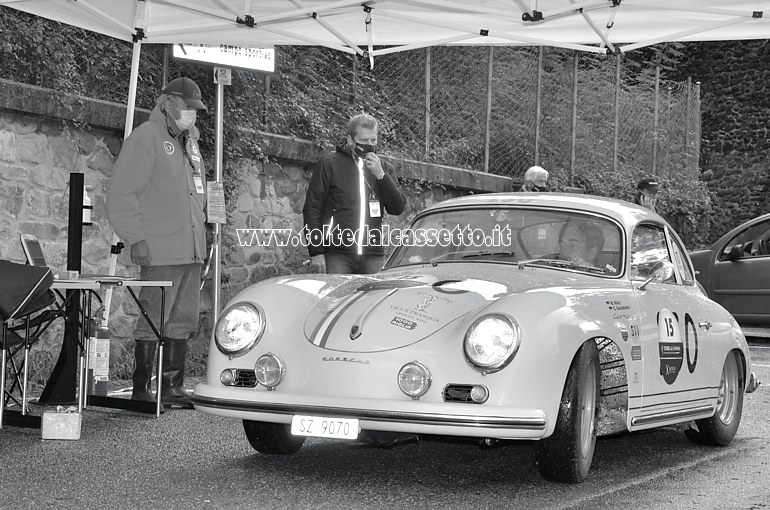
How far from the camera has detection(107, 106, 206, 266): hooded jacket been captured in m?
7.51

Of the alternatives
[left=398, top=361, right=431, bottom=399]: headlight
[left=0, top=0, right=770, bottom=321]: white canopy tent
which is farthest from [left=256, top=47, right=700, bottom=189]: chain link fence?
[left=398, top=361, right=431, bottom=399]: headlight

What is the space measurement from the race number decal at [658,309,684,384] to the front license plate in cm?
196

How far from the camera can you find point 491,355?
511cm

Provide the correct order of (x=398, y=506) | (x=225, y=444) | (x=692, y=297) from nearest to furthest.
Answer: (x=398, y=506)
(x=225, y=444)
(x=692, y=297)

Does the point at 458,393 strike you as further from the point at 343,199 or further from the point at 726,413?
the point at 343,199

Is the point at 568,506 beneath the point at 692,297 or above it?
beneath

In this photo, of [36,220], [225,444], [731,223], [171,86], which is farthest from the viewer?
[731,223]

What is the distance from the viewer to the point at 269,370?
549 cm

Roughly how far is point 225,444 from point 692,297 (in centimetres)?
289

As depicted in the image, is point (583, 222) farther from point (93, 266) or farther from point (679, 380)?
point (93, 266)

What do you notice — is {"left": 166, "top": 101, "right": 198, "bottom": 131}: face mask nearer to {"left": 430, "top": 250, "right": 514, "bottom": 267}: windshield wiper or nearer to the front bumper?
{"left": 430, "top": 250, "right": 514, "bottom": 267}: windshield wiper

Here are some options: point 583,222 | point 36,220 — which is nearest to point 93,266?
point 36,220

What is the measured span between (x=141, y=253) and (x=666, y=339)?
335cm

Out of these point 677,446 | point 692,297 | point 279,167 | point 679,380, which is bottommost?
point 677,446
